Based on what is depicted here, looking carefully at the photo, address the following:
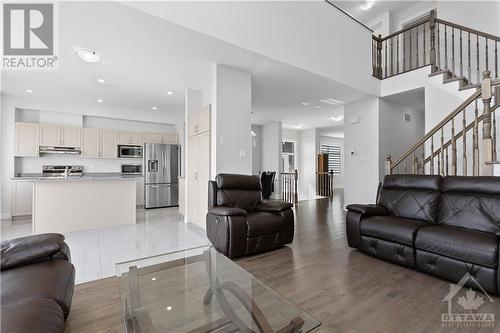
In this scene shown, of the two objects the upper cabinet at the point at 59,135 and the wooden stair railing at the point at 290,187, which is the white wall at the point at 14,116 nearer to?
the upper cabinet at the point at 59,135

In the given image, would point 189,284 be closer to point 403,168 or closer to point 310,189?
point 403,168

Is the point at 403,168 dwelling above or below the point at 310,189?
above

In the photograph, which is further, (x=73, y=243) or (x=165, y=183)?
(x=165, y=183)

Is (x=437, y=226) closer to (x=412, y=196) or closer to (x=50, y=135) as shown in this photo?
(x=412, y=196)

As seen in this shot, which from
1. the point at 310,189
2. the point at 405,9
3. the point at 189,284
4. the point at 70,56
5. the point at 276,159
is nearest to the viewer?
the point at 189,284

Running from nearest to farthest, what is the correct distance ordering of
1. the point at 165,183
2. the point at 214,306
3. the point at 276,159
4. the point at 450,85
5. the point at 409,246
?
the point at 214,306 → the point at 409,246 → the point at 450,85 → the point at 165,183 → the point at 276,159

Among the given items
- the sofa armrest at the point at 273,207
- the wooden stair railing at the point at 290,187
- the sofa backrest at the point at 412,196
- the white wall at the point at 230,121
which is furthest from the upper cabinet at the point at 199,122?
the wooden stair railing at the point at 290,187

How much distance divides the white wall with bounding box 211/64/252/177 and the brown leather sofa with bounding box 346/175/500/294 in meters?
1.86

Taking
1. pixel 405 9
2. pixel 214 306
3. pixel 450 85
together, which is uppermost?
pixel 405 9

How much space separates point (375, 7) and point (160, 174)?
7.11 m

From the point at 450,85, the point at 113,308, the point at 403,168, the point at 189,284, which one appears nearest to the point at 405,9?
the point at 450,85

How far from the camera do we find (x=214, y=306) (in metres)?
1.50

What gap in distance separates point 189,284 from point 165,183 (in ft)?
16.9
